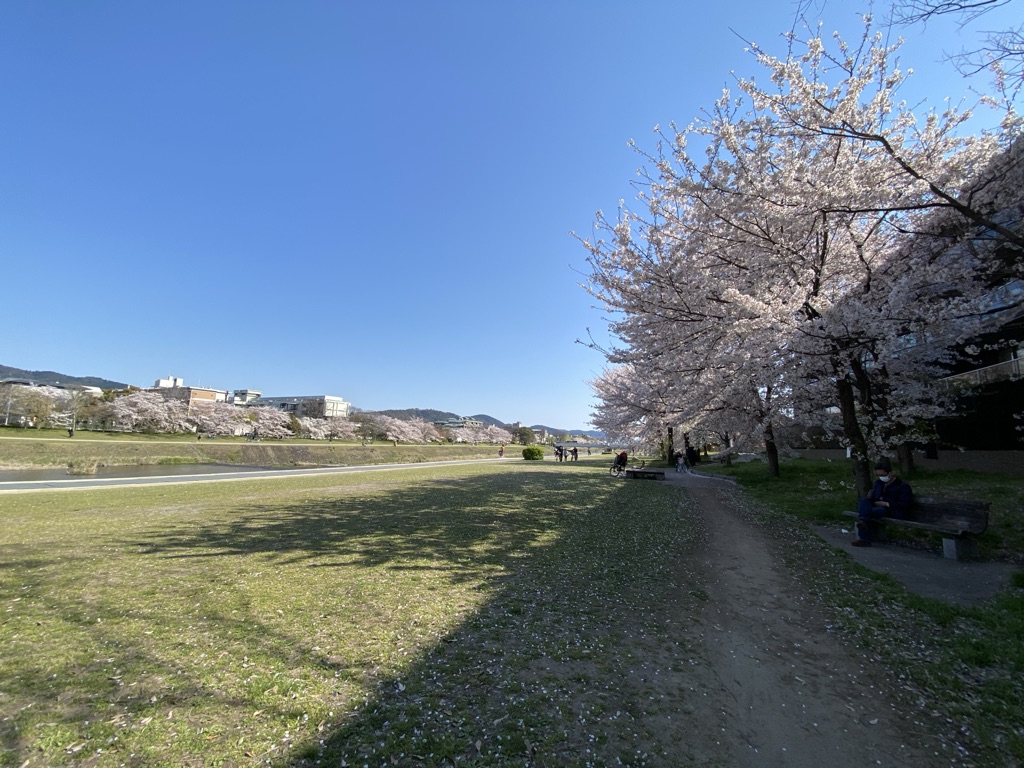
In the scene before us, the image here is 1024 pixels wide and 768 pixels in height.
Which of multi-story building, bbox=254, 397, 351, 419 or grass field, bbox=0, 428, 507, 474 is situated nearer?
grass field, bbox=0, 428, 507, 474

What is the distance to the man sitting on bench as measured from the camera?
774cm

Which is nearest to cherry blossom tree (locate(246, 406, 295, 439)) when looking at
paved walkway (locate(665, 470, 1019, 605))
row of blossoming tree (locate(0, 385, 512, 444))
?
row of blossoming tree (locate(0, 385, 512, 444))

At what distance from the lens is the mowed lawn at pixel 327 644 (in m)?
2.71

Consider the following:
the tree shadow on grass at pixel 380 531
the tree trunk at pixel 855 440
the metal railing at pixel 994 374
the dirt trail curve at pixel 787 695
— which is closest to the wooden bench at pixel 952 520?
the tree trunk at pixel 855 440

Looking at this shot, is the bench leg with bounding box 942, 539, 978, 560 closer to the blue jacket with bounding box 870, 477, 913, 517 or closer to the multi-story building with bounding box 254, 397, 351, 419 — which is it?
the blue jacket with bounding box 870, 477, 913, 517

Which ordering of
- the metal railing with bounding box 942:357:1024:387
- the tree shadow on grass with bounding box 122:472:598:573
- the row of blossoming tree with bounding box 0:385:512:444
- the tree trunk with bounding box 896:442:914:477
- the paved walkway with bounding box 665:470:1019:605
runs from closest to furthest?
the paved walkway with bounding box 665:470:1019:605
the tree shadow on grass with bounding box 122:472:598:573
the tree trunk with bounding box 896:442:914:477
the metal railing with bounding box 942:357:1024:387
the row of blossoming tree with bounding box 0:385:512:444

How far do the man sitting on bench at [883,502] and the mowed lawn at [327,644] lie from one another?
2.71 m

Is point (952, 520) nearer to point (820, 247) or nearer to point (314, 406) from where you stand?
point (820, 247)

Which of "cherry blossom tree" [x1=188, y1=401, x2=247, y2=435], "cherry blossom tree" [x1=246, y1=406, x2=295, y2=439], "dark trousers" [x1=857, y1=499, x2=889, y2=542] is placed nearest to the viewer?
"dark trousers" [x1=857, y1=499, x2=889, y2=542]

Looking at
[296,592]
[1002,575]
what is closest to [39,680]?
→ [296,592]

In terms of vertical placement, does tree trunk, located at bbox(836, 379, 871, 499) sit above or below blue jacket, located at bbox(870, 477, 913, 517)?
above

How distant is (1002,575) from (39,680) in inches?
387

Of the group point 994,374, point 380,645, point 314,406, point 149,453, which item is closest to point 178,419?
point 149,453

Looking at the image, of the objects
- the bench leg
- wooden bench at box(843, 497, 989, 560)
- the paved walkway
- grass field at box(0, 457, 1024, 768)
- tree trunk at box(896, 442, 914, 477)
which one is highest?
tree trunk at box(896, 442, 914, 477)
